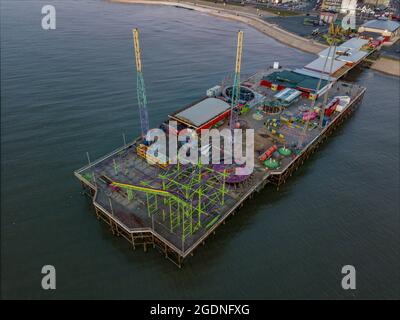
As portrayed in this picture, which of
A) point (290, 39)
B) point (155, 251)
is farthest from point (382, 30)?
point (155, 251)

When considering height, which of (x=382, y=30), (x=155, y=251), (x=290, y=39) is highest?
(x=382, y=30)

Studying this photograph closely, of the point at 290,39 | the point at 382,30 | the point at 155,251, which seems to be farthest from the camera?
the point at 290,39

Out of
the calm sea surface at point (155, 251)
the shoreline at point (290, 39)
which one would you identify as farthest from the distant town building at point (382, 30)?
the calm sea surface at point (155, 251)

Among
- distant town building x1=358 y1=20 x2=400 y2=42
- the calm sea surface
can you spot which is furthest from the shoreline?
distant town building x1=358 y1=20 x2=400 y2=42

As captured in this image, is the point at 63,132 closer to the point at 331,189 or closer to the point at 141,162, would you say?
the point at 141,162

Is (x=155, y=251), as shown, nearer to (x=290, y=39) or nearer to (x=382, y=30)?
(x=290, y=39)

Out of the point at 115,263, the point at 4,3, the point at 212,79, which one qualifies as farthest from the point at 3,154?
the point at 4,3

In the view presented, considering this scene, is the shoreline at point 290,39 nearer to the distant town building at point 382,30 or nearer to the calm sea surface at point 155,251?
the calm sea surface at point 155,251

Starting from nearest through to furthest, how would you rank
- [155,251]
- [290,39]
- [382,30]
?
[155,251] < [382,30] < [290,39]
